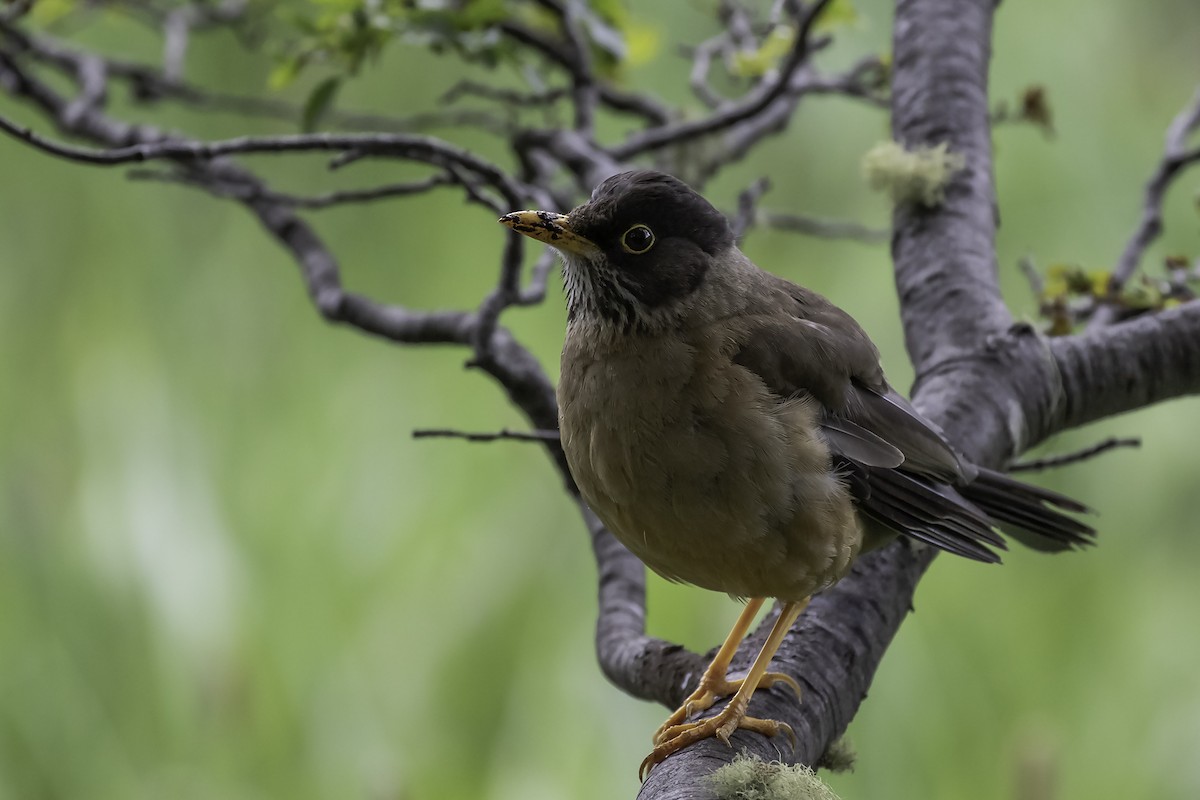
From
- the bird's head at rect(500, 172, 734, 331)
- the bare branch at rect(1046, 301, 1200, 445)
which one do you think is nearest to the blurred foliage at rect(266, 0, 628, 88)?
the bird's head at rect(500, 172, 734, 331)

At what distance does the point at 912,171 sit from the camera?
326 cm

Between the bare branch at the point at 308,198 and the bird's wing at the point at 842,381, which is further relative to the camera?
the bare branch at the point at 308,198

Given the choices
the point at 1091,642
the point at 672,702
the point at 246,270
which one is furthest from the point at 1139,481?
the point at 246,270

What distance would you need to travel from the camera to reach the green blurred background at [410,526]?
211 inches

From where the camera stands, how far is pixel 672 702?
2658 mm

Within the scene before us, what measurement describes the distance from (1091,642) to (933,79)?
10.4 feet

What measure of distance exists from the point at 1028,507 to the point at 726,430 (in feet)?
3.08

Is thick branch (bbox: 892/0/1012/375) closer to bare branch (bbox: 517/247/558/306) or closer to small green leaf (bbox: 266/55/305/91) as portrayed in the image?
bare branch (bbox: 517/247/558/306)

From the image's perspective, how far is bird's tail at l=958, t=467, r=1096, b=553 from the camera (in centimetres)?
283

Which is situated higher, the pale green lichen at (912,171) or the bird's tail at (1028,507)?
the pale green lichen at (912,171)

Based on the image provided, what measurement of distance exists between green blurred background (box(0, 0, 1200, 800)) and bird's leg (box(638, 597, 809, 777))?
243 cm

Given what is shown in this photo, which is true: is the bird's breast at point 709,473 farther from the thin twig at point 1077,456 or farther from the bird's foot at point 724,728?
the thin twig at point 1077,456

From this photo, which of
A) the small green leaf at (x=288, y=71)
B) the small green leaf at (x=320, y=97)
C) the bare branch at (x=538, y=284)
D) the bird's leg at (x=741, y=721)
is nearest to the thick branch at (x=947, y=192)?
the bird's leg at (x=741, y=721)

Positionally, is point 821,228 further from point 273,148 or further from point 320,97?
point 273,148
